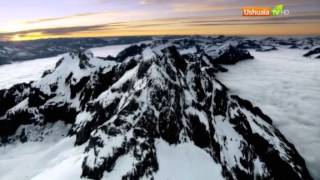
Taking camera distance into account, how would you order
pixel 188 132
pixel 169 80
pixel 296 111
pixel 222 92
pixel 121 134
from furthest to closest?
pixel 296 111, pixel 222 92, pixel 169 80, pixel 188 132, pixel 121 134

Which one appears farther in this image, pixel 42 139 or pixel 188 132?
pixel 42 139

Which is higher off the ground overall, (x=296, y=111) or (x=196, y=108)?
(x=196, y=108)

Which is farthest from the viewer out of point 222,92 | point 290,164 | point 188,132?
point 222,92

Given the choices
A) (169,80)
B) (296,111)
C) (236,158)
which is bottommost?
(296,111)

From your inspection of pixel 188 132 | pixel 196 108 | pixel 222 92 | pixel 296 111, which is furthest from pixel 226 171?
pixel 296 111

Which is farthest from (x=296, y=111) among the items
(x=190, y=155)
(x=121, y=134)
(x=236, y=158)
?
(x=121, y=134)

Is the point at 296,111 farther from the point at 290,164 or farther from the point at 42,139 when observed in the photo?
the point at 42,139
